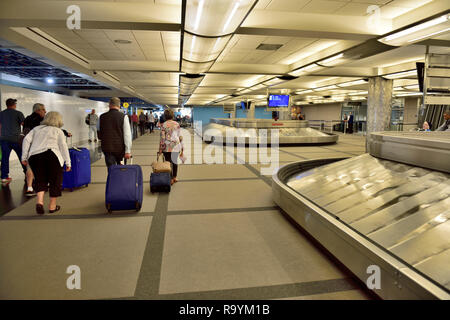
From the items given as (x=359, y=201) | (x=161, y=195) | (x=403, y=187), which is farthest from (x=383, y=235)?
(x=161, y=195)

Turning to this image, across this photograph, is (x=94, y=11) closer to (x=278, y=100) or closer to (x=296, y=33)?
(x=296, y=33)

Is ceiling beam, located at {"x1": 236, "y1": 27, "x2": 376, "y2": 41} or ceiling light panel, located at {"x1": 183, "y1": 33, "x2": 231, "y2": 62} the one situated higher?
ceiling beam, located at {"x1": 236, "y1": 27, "x2": 376, "y2": 41}

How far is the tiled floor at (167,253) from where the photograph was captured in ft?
8.66

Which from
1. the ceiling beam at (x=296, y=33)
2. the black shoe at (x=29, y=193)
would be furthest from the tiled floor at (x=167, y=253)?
the ceiling beam at (x=296, y=33)

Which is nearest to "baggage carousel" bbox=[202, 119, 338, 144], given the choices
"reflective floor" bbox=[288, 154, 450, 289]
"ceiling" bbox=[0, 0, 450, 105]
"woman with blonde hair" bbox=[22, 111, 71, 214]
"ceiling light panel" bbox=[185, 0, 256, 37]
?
"ceiling" bbox=[0, 0, 450, 105]

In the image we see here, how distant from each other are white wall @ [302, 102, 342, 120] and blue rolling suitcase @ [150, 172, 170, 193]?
35902mm

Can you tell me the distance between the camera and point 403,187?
12.4 feet

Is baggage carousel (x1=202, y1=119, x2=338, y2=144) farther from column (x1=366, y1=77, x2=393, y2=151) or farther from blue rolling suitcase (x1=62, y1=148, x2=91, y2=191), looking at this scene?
blue rolling suitcase (x1=62, y1=148, x2=91, y2=191)

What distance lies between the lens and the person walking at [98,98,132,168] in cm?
520

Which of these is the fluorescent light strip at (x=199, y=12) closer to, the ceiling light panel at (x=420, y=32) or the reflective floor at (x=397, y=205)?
the reflective floor at (x=397, y=205)

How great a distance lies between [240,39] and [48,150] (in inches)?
266

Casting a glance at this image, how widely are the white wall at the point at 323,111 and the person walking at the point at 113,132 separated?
120 feet

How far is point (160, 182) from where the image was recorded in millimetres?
5883

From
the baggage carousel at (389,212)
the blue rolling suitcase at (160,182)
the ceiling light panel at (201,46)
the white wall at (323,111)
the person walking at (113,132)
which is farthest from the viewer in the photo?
the white wall at (323,111)
